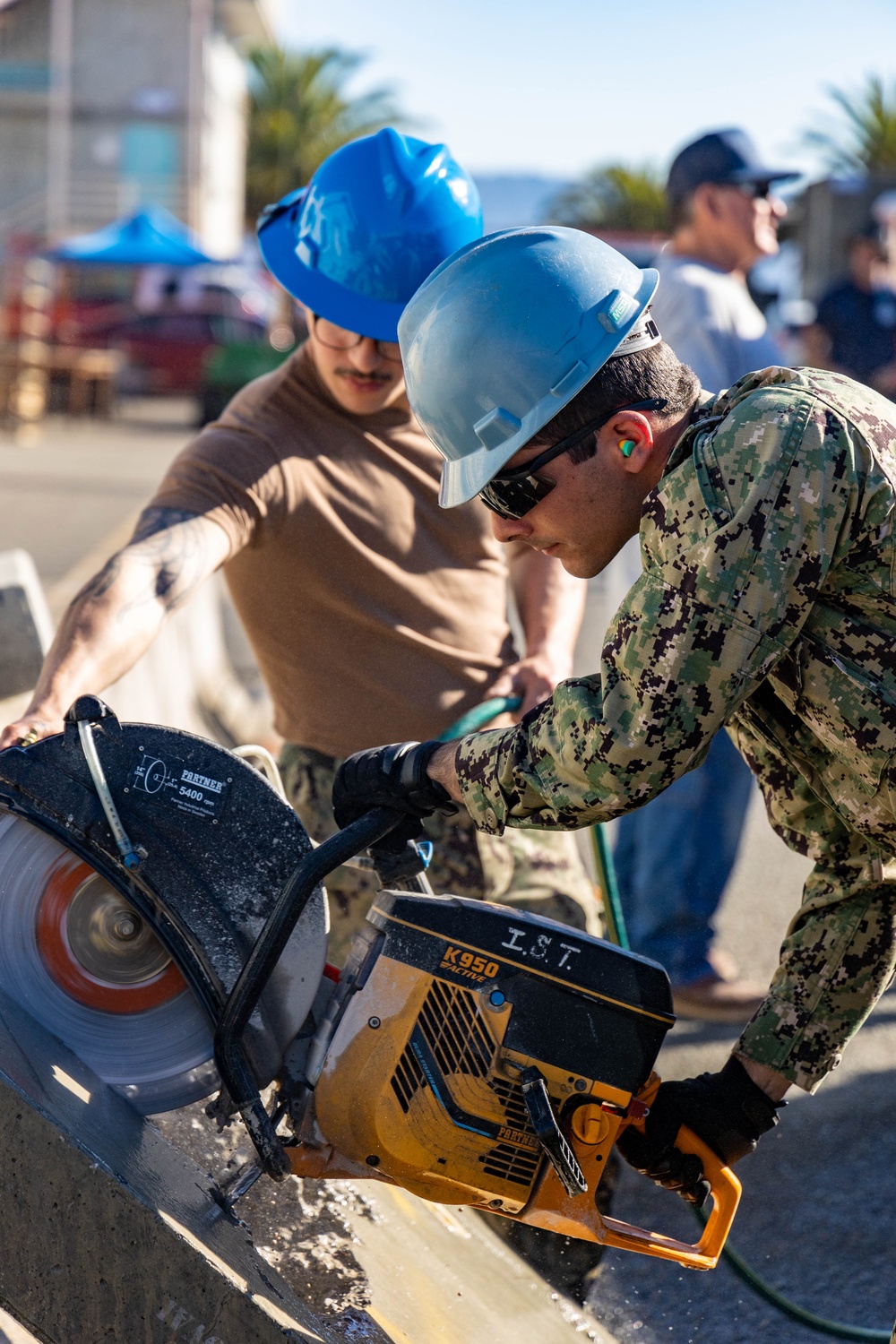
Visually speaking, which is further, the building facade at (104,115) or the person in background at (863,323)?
the building facade at (104,115)

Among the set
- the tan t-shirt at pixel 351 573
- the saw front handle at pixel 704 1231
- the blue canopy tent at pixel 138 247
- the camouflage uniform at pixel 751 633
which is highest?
the camouflage uniform at pixel 751 633

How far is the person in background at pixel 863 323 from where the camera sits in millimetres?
8867

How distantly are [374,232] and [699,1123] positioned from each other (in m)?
1.88

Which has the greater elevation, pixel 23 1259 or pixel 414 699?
pixel 414 699

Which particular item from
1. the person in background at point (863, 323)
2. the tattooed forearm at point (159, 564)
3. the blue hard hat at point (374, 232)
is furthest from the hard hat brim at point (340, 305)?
the person in background at point (863, 323)

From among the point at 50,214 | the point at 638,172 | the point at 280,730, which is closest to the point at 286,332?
the point at 50,214

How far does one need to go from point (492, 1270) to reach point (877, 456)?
6.26 ft

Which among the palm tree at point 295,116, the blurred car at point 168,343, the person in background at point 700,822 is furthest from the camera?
the palm tree at point 295,116

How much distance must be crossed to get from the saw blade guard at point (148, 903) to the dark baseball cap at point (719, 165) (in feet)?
10.5

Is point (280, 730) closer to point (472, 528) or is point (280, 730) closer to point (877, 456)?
point (472, 528)

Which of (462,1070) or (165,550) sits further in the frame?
(165,550)

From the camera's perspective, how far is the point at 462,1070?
6.72ft

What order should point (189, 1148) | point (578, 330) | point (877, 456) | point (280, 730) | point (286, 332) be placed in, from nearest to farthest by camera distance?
1. point (877, 456)
2. point (578, 330)
3. point (189, 1148)
4. point (280, 730)
5. point (286, 332)

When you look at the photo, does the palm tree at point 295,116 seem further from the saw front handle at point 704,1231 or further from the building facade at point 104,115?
the saw front handle at point 704,1231
